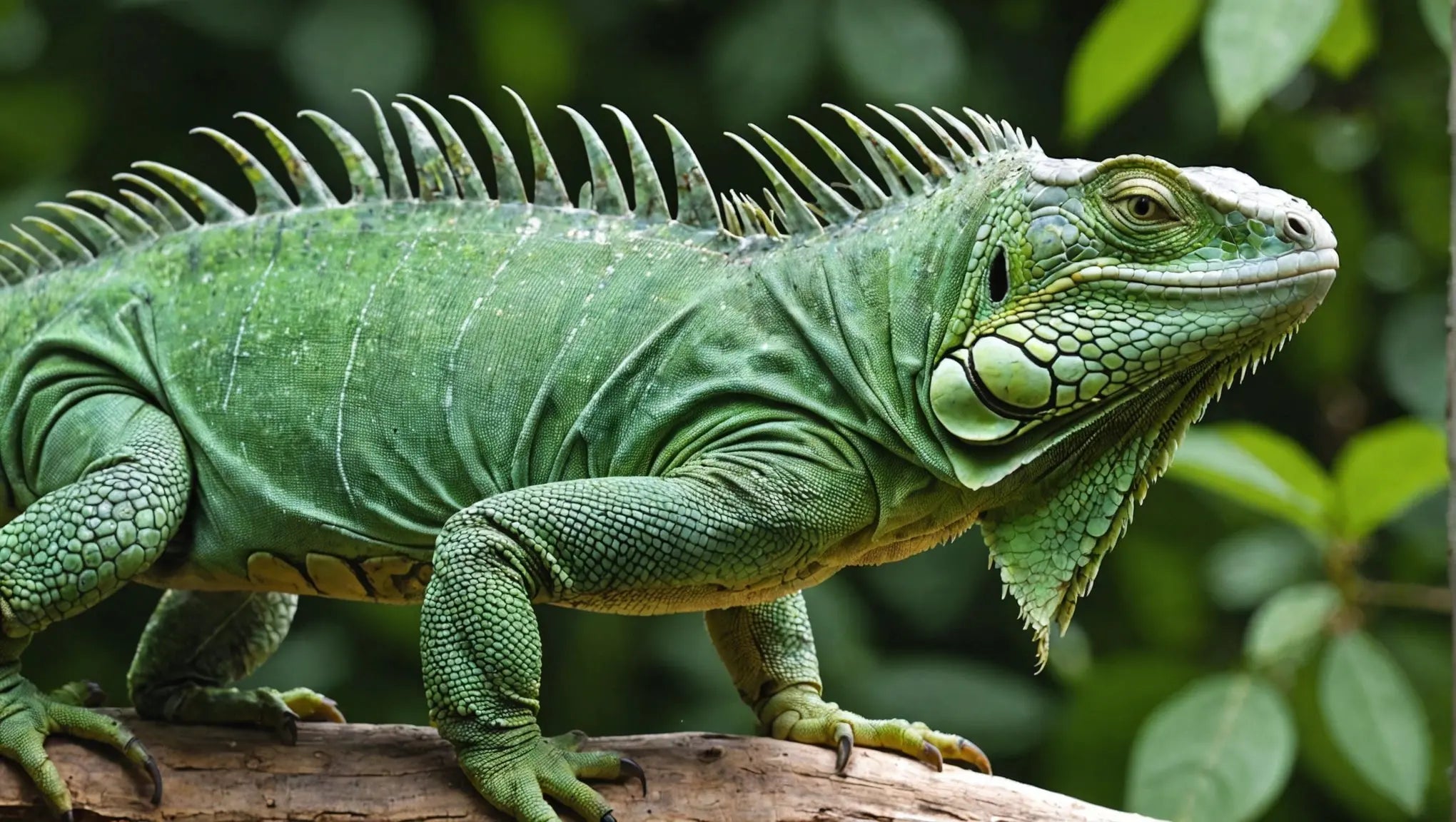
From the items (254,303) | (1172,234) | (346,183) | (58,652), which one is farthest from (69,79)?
(1172,234)

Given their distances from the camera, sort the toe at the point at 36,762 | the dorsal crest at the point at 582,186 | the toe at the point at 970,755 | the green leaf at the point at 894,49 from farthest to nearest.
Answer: the green leaf at the point at 894,49 → the toe at the point at 970,755 → the dorsal crest at the point at 582,186 → the toe at the point at 36,762

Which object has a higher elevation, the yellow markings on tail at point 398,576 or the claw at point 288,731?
the yellow markings on tail at point 398,576

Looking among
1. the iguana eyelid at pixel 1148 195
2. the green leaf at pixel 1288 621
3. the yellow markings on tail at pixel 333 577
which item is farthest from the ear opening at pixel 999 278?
the green leaf at pixel 1288 621

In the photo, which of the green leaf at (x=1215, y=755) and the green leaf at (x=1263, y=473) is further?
the green leaf at (x=1263, y=473)

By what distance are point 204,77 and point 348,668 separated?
2461mm

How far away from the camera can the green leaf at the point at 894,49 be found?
543 cm

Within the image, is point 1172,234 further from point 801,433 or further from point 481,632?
point 481,632

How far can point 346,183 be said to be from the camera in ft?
19.9

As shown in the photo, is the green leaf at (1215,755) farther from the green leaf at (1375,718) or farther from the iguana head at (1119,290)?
the iguana head at (1119,290)

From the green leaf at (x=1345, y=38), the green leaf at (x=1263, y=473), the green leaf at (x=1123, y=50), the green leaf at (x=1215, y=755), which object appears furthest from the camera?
the green leaf at (x=1345, y=38)

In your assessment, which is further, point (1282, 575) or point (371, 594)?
point (1282, 575)

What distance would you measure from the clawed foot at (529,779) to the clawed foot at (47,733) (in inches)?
30.6

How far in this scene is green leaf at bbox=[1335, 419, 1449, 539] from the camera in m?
4.66

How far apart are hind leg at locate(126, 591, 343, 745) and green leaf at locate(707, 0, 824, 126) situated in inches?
99.5
